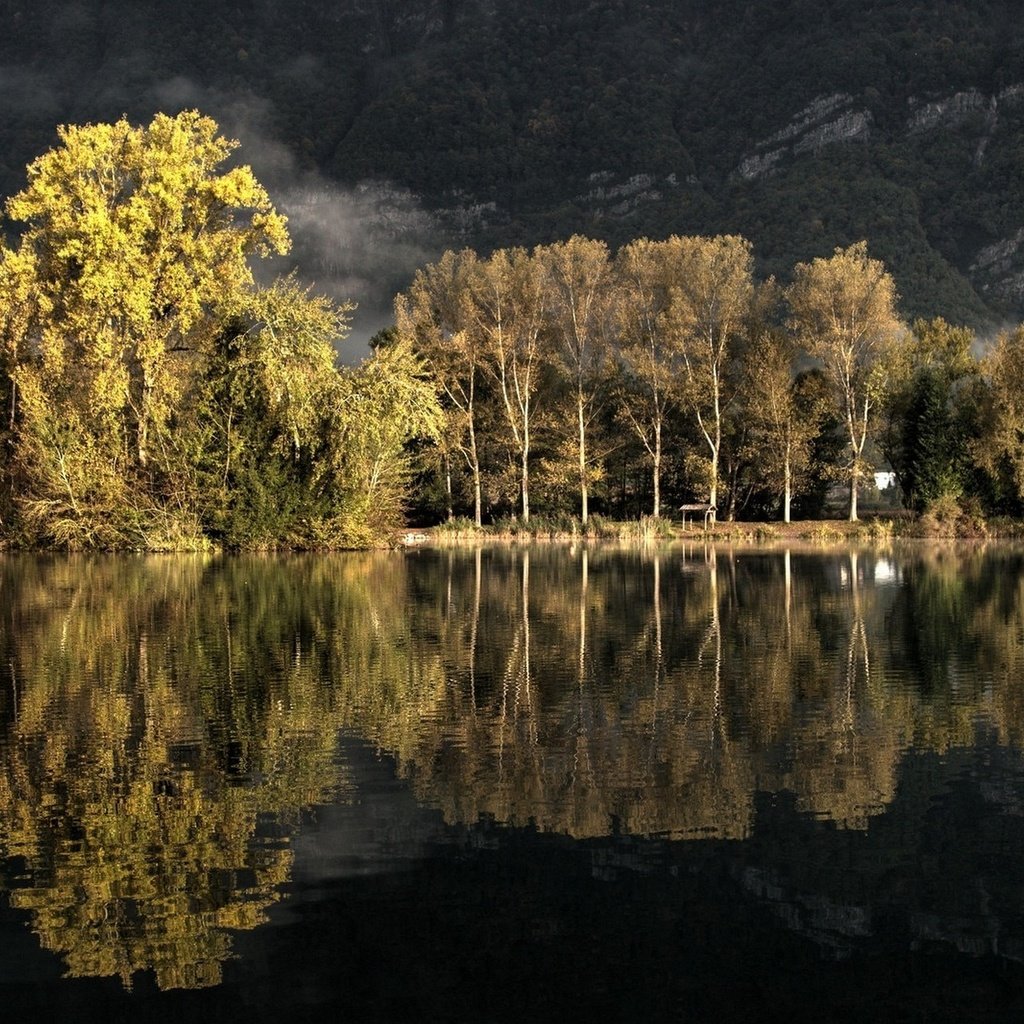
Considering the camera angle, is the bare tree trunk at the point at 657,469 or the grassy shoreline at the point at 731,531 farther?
the bare tree trunk at the point at 657,469

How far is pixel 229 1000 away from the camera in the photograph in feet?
23.3

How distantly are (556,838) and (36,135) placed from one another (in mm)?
206737

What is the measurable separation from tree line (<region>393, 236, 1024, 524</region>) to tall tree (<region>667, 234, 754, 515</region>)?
13 cm

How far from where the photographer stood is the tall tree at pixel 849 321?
7262 cm

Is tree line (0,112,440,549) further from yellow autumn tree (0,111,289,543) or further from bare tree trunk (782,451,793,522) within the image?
bare tree trunk (782,451,793,522)

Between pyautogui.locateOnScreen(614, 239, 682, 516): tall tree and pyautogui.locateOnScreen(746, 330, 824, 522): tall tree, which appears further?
pyautogui.locateOnScreen(614, 239, 682, 516): tall tree

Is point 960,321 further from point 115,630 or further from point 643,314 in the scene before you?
point 115,630

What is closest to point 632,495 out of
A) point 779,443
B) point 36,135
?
point 779,443

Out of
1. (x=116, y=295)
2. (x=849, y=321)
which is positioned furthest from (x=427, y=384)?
(x=849, y=321)

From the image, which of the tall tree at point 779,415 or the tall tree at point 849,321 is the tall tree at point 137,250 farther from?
the tall tree at point 849,321

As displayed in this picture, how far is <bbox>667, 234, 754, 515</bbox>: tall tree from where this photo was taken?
244 ft

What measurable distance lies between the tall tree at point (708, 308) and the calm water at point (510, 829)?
54.0 meters

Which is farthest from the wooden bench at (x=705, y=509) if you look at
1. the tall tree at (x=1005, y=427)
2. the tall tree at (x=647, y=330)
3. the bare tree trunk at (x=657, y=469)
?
the tall tree at (x=1005, y=427)

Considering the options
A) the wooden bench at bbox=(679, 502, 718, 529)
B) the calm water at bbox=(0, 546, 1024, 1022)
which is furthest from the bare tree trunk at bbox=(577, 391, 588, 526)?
the calm water at bbox=(0, 546, 1024, 1022)
